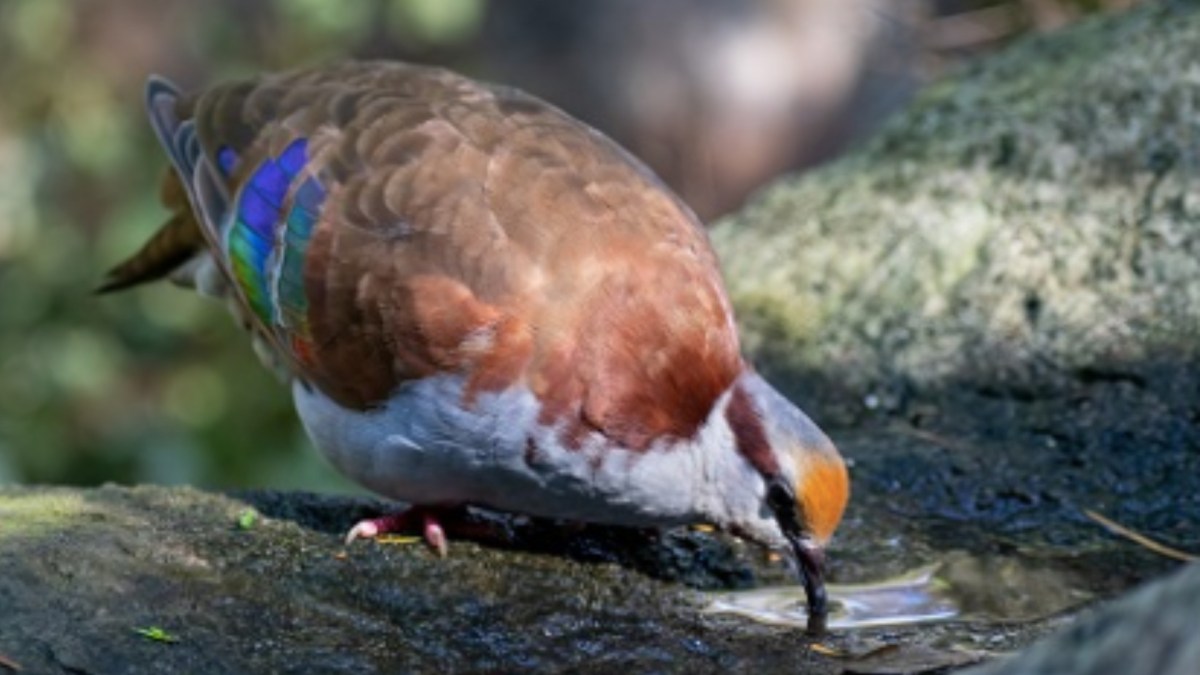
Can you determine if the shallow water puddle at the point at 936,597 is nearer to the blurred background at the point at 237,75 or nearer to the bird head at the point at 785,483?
the bird head at the point at 785,483

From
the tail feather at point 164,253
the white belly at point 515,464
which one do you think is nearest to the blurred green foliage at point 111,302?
the tail feather at point 164,253

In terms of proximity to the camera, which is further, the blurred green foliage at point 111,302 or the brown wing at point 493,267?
the blurred green foliage at point 111,302

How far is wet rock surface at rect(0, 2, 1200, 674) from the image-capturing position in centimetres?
354

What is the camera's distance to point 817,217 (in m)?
5.57

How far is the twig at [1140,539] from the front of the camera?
4.11 metres

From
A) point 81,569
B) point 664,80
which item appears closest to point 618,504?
point 81,569

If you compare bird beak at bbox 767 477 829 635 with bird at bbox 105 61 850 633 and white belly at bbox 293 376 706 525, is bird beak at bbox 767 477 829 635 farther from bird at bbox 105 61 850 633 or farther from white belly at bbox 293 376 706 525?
white belly at bbox 293 376 706 525

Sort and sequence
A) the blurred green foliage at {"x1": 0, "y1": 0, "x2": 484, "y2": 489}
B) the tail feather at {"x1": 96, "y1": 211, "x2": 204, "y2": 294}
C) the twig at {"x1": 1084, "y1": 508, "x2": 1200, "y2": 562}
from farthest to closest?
the blurred green foliage at {"x1": 0, "y1": 0, "x2": 484, "y2": 489} → the tail feather at {"x1": 96, "y1": 211, "x2": 204, "y2": 294} → the twig at {"x1": 1084, "y1": 508, "x2": 1200, "y2": 562}

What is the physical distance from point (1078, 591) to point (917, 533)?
416 mm

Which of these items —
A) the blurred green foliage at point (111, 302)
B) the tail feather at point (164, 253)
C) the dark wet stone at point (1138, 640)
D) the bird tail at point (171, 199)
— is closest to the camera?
the dark wet stone at point (1138, 640)

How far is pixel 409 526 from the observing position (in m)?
4.18

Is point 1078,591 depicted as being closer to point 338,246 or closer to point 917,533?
point 917,533

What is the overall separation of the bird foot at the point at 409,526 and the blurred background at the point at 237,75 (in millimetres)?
3167

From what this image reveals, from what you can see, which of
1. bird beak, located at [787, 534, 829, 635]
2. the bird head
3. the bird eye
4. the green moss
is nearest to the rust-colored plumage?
the bird head
